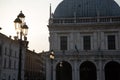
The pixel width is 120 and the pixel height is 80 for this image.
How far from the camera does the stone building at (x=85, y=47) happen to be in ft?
144

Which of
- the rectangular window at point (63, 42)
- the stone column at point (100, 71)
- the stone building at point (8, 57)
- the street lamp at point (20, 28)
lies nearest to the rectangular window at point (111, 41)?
the stone column at point (100, 71)

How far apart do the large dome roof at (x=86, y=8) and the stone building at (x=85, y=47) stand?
5.69ft

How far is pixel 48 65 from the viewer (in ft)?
149

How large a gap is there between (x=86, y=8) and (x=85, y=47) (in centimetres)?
796

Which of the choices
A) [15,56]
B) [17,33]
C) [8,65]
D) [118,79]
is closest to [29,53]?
[15,56]

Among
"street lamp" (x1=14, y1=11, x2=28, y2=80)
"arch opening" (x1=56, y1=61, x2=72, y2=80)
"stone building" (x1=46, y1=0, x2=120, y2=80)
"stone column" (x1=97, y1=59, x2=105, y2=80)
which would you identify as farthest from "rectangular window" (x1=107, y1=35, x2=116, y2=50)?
"street lamp" (x1=14, y1=11, x2=28, y2=80)

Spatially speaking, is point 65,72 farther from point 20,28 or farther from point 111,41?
point 20,28

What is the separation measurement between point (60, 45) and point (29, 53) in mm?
36033

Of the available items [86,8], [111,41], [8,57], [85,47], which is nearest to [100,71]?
[85,47]

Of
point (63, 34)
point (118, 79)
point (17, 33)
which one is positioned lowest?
point (118, 79)

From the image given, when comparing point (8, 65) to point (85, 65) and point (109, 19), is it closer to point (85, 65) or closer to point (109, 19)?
point (85, 65)

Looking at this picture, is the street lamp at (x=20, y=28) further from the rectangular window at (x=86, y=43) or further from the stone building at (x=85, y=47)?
the rectangular window at (x=86, y=43)

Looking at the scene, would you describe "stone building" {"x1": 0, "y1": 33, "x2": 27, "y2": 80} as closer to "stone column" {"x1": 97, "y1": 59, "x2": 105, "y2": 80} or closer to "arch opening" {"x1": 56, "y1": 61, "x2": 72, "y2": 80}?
"arch opening" {"x1": 56, "y1": 61, "x2": 72, "y2": 80}

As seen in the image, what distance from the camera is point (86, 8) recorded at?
160 feet
